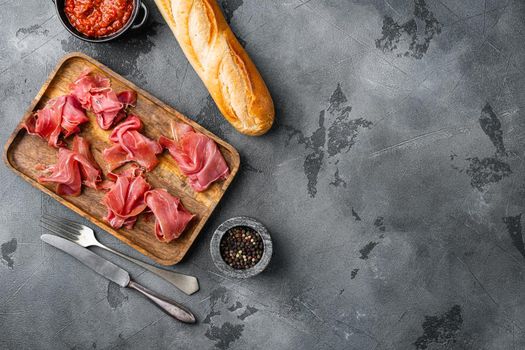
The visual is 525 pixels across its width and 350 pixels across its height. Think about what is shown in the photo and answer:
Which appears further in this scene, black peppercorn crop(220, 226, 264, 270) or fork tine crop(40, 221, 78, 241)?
fork tine crop(40, 221, 78, 241)

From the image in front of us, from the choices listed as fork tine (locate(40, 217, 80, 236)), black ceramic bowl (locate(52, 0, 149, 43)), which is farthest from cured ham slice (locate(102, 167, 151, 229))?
black ceramic bowl (locate(52, 0, 149, 43))

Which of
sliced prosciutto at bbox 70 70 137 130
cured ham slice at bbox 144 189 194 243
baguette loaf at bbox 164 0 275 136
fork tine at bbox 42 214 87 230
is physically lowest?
fork tine at bbox 42 214 87 230

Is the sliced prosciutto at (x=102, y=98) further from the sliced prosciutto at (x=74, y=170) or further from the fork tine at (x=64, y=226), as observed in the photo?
the fork tine at (x=64, y=226)

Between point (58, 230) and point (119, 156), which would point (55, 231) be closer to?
point (58, 230)

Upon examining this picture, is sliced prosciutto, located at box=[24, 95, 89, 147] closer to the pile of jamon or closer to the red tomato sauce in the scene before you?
the pile of jamon

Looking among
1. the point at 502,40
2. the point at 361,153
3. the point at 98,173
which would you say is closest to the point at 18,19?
the point at 98,173

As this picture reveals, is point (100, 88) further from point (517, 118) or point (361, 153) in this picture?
point (517, 118)
